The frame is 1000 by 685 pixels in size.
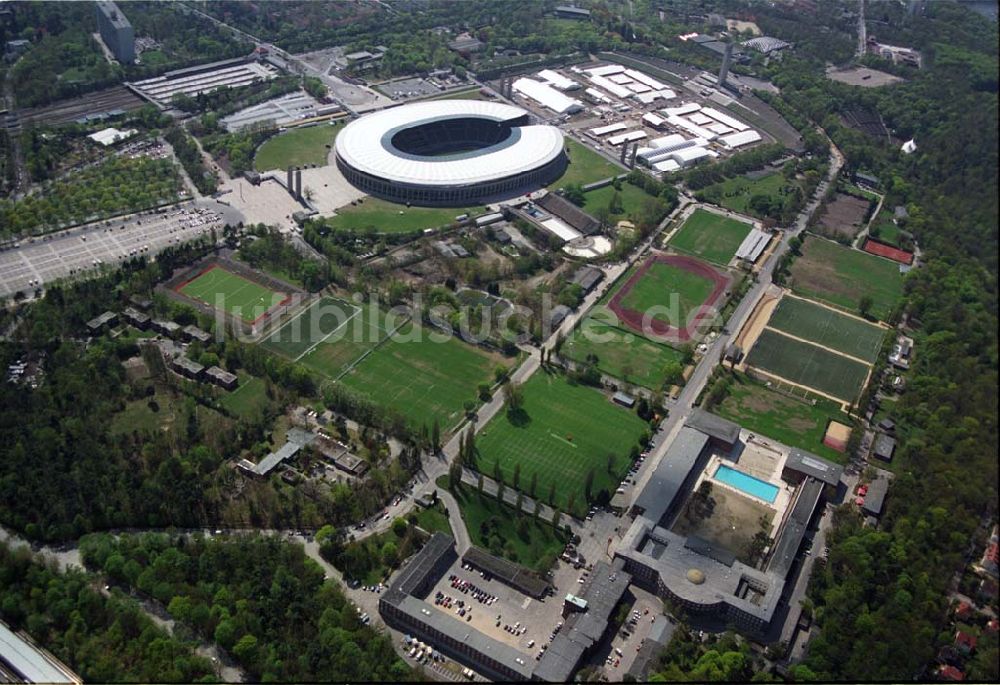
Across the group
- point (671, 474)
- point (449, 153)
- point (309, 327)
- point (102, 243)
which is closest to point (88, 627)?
point (309, 327)

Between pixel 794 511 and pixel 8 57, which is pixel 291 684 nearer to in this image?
pixel 794 511

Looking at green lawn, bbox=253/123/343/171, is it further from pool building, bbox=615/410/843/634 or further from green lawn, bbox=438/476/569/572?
pool building, bbox=615/410/843/634

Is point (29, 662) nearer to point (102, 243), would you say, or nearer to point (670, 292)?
point (102, 243)

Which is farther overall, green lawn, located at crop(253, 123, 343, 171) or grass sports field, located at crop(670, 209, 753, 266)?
green lawn, located at crop(253, 123, 343, 171)

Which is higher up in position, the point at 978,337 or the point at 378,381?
the point at 978,337

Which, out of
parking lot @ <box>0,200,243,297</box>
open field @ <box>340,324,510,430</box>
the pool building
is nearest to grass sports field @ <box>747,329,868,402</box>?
the pool building

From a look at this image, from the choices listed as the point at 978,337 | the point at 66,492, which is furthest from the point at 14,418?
the point at 978,337
